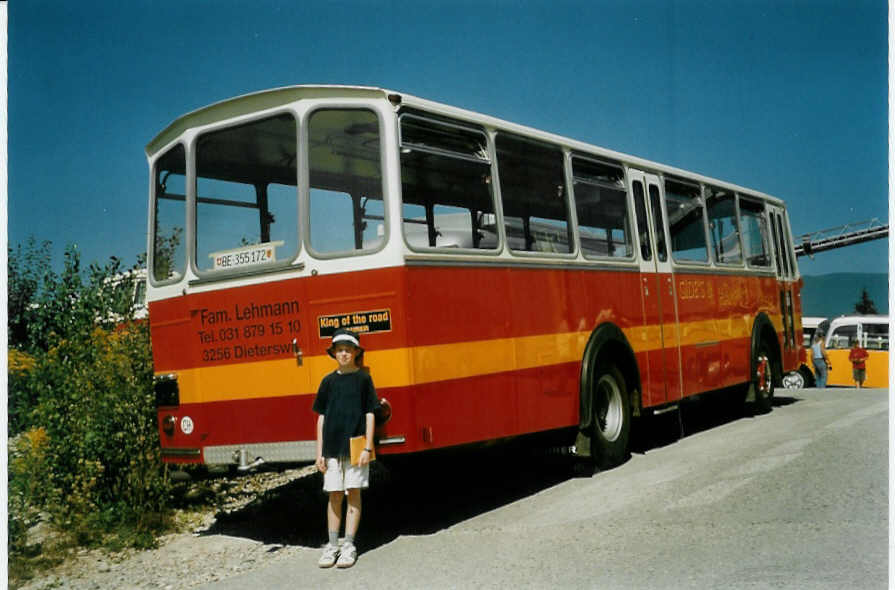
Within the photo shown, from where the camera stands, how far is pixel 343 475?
6125mm

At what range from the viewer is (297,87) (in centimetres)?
666

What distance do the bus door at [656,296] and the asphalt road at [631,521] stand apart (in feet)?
2.41

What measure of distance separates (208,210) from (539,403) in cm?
313

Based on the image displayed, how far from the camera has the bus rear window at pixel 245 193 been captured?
6.87 m

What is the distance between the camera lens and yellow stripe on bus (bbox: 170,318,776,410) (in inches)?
251

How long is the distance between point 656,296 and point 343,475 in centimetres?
489

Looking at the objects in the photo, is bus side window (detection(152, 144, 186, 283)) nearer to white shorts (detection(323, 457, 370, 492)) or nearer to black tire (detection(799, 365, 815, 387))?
white shorts (detection(323, 457, 370, 492))

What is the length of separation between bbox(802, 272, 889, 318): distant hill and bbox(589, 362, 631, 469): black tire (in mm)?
2373

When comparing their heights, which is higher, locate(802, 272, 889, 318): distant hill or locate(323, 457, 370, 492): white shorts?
locate(802, 272, 889, 318): distant hill

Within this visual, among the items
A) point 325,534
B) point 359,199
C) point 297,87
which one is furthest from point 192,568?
point 297,87

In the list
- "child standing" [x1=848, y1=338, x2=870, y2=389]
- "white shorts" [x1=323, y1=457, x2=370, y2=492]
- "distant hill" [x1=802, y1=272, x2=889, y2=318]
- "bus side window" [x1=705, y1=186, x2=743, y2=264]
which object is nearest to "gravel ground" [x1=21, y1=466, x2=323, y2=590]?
"white shorts" [x1=323, y1=457, x2=370, y2=492]

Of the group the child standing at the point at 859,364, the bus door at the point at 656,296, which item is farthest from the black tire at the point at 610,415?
the child standing at the point at 859,364

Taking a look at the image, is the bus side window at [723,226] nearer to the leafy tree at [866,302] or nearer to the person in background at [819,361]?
the leafy tree at [866,302]

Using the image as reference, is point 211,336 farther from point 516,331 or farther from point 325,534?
point 516,331
